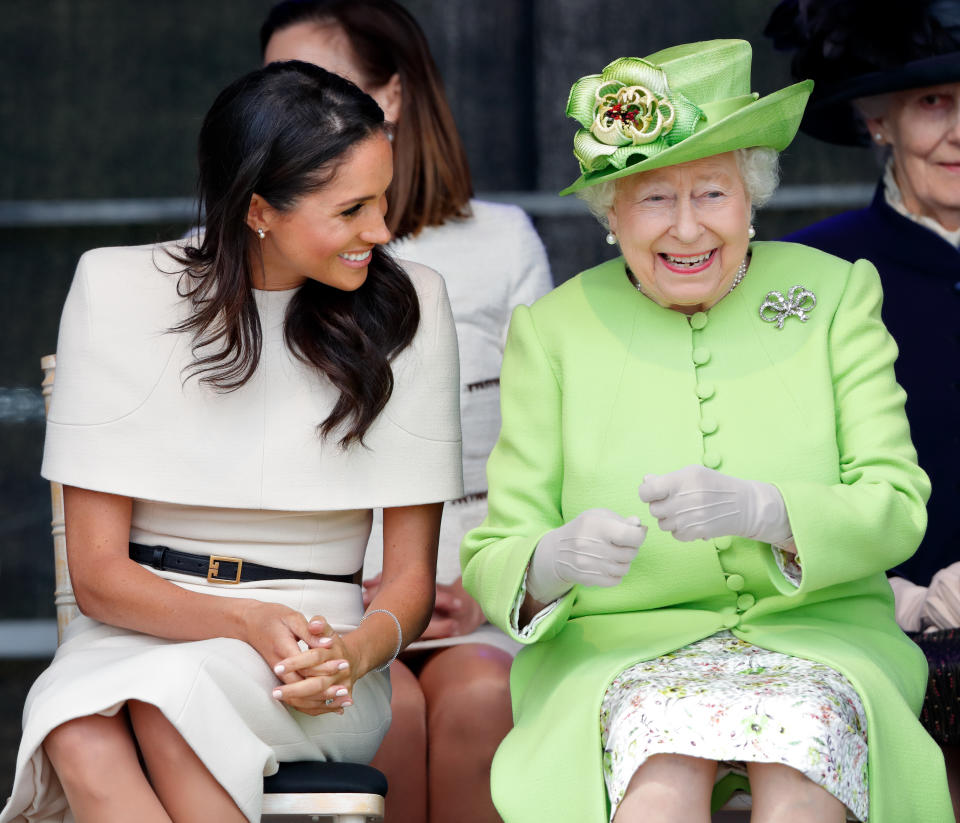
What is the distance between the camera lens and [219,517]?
2928 millimetres

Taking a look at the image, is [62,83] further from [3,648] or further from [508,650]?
[508,650]

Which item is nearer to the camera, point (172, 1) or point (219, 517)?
point (219, 517)

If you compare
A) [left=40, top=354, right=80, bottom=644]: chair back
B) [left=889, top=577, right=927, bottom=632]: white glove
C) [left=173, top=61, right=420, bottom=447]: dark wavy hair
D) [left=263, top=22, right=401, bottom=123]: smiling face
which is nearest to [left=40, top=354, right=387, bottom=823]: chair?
[left=173, top=61, right=420, bottom=447]: dark wavy hair

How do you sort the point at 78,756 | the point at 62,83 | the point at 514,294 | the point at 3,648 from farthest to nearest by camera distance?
the point at 62,83 < the point at 3,648 < the point at 514,294 < the point at 78,756

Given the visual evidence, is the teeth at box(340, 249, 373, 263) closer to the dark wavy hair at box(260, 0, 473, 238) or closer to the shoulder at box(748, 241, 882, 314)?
the shoulder at box(748, 241, 882, 314)

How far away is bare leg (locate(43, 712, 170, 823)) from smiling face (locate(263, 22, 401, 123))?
1.71 meters

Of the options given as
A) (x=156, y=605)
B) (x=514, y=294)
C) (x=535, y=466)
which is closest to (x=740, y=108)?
(x=535, y=466)

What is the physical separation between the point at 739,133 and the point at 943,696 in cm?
110

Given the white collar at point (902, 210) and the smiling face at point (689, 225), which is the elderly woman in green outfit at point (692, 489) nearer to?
the smiling face at point (689, 225)

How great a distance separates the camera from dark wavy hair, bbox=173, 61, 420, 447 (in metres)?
2.87

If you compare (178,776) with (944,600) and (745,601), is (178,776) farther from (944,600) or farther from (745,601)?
(944,600)

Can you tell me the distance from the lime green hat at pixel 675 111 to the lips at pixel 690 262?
174mm

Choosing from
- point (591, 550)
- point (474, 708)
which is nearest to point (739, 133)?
point (591, 550)

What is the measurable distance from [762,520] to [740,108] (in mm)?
765
